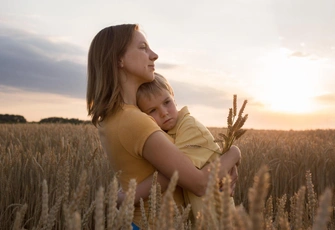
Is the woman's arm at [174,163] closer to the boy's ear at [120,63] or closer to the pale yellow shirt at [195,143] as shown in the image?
the pale yellow shirt at [195,143]

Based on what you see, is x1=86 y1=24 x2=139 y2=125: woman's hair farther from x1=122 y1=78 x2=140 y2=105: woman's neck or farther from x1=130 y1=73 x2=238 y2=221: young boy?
x1=130 y1=73 x2=238 y2=221: young boy

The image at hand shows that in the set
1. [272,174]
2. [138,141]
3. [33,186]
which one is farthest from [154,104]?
[272,174]

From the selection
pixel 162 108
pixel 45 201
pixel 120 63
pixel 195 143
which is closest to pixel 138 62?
pixel 120 63

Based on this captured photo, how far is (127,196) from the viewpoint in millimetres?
606

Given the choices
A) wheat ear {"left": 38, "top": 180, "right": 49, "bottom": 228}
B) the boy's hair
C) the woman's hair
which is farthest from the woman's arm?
wheat ear {"left": 38, "top": 180, "right": 49, "bottom": 228}

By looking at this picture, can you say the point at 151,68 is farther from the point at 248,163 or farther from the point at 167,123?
the point at 248,163

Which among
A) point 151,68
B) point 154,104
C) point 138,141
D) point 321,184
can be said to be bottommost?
point 321,184

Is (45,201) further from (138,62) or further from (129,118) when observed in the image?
(138,62)

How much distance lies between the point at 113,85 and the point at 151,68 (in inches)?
9.7

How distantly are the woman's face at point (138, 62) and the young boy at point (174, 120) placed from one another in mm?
124

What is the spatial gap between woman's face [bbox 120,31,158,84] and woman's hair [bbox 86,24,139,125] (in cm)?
4

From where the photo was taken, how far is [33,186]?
288cm

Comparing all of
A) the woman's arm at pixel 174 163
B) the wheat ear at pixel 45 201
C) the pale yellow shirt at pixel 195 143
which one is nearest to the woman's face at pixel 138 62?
the pale yellow shirt at pixel 195 143

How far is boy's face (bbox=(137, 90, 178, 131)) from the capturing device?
229 centimetres
